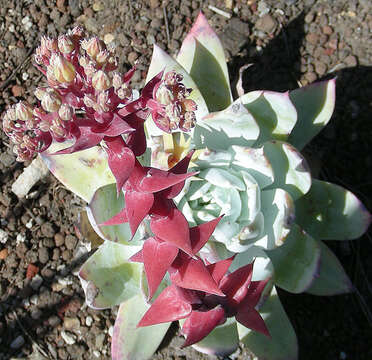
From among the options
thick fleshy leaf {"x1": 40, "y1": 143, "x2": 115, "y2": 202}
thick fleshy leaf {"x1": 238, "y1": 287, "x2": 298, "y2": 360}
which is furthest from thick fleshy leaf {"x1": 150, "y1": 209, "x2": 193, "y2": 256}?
thick fleshy leaf {"x1": 238, "y1": 287, "x2": 298, "y2": 360}

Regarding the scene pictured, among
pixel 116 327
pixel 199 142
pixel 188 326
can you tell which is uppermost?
pixel 199 142

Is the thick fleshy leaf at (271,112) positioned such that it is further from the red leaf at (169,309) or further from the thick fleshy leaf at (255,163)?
the red leaf at (169,309)

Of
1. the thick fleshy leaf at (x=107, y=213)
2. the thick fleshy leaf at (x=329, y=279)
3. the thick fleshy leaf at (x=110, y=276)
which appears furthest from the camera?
the thick fleshy leaf at (x=329, y=279)

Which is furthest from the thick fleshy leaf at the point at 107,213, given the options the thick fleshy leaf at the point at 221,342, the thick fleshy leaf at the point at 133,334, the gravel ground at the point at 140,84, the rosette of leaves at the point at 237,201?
the gravel ground at the point at 140,84

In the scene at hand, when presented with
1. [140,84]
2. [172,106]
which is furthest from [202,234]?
[140,84]

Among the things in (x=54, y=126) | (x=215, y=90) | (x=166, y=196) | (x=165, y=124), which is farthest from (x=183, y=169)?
(x=215, y=90)

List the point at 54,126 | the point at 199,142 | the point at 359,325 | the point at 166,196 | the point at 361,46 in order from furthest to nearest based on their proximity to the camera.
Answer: the point at 361,46
the point at 359,325
the point at 199,142
the point at 166,196
the point at 54,126

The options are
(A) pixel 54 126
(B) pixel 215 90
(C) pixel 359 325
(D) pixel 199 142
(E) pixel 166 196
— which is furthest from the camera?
(C) pixel 359 325

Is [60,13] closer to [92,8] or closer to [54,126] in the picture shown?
[92,8]
